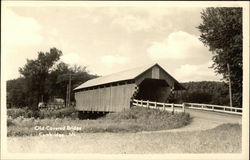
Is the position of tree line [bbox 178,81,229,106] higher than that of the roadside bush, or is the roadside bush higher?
tree line [bbox 178,81,229,106]

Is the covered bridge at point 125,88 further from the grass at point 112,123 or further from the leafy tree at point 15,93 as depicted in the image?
the leafy tree at point 15,93

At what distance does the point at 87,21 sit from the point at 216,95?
7613 millimetres

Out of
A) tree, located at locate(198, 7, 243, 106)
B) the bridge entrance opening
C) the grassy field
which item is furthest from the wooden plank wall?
the grassy field

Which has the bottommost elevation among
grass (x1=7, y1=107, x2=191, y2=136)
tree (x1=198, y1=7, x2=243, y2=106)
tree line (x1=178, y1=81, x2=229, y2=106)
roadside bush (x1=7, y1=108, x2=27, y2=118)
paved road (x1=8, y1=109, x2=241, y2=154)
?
paved road (x1=8, y1=109, x2=241, y2=154)

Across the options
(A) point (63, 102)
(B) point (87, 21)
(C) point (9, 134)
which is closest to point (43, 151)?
(C) point (9, 134)

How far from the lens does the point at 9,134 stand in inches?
339

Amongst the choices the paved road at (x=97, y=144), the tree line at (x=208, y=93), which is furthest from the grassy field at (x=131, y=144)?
the tree line at (x=208, y=93)

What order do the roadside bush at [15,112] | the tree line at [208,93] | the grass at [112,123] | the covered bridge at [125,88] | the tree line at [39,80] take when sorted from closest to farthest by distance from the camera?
1. the grass at [112,123]
2. the tree line at [39,80]
3. the roadside bush at [15,112]
4. the tree line at [208,93]
5. the covered bridge at [125,88]

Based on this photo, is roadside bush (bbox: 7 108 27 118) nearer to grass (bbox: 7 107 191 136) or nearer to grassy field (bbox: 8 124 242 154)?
grass (bbox: 7 107 191 136)

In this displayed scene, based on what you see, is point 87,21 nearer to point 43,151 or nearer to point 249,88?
point 43,151

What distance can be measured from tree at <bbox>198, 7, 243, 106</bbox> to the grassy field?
2330 millimetres

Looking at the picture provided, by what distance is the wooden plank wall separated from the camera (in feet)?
51.5

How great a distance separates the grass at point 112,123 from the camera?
28.9 ft

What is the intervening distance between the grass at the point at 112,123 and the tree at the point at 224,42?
6.68ft
